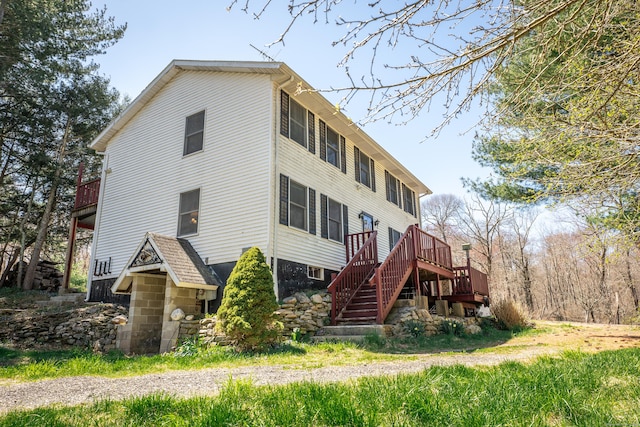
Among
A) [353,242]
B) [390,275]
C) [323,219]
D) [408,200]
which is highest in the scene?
[408,200]

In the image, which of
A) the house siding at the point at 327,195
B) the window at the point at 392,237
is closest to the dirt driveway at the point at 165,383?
the house siding at the point at 327,195

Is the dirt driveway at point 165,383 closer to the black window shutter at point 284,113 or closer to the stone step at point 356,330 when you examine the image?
the stone step at point 356,330

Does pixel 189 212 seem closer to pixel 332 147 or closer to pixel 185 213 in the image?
pixel 185 213

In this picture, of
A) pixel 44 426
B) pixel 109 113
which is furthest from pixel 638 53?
pixel 109 113

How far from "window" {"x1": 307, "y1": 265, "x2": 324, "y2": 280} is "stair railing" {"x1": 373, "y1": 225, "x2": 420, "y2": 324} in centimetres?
229

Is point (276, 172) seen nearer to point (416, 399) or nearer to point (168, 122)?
point (168, 122)

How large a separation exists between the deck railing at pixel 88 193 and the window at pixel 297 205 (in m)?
8.30

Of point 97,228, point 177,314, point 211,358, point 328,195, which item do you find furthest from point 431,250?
point 97,228

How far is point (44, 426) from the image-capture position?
2734 mm

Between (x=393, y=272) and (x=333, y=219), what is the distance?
341 centimetres

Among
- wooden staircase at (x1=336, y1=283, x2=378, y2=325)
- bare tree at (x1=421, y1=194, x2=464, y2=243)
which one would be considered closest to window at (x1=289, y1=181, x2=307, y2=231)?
wooden staircase at (x1=336, y1=283, x2=378, y2=325)

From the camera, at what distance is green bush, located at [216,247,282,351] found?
295 inches

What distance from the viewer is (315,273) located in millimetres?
11766

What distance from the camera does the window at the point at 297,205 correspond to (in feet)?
35.5
